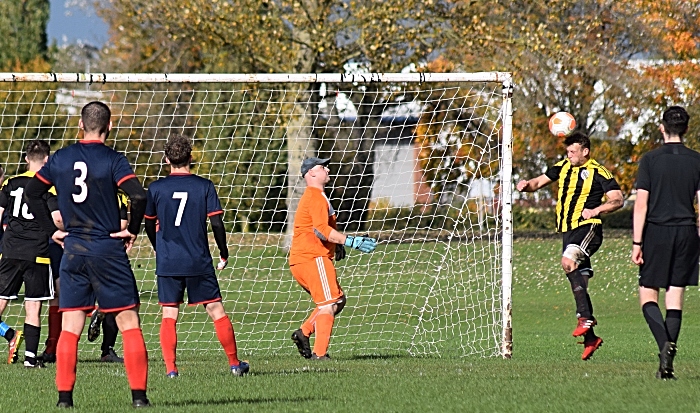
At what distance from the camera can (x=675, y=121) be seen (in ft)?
27.4

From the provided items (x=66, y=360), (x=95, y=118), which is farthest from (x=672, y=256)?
(x=66, y=360)

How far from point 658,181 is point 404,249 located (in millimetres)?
7740

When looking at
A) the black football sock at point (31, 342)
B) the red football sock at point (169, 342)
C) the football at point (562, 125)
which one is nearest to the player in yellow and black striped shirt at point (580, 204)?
the football at point (562, 125)

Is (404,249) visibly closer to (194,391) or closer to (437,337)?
(437,337)

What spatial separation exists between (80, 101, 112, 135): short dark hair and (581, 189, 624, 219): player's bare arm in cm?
525

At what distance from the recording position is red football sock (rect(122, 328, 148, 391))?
6883 mm

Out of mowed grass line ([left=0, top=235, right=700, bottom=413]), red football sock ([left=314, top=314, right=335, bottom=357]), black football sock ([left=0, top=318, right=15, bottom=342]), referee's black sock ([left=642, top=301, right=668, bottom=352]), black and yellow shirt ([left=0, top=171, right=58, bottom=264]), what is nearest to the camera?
mowed grass line ([left=0, top=235, right=700, bottom=413])

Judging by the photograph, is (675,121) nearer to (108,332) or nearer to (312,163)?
(312,163)

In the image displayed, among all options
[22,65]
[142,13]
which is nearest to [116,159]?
[142,13]

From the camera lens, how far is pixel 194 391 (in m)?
7.88

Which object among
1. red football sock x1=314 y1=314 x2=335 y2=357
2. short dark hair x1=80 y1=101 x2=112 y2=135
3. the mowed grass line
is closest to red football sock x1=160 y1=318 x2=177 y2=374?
the mowed grass line

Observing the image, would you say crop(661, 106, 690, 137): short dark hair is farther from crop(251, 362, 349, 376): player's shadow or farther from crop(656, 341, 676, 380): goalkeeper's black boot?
crop(251, 362, 349, 376): player's shadow

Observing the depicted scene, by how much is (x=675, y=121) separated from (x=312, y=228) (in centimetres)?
359

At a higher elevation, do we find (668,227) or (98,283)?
(668,227)
